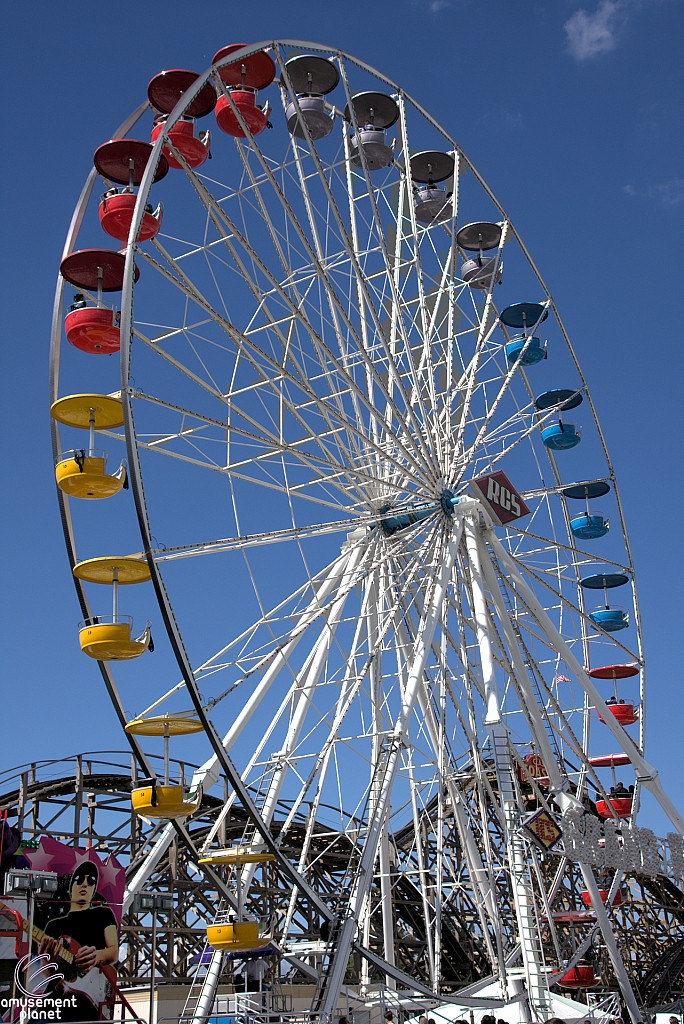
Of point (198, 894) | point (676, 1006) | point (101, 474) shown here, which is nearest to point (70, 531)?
point (101, 474)

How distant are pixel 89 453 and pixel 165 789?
4.06 m

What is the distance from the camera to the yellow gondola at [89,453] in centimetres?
1330

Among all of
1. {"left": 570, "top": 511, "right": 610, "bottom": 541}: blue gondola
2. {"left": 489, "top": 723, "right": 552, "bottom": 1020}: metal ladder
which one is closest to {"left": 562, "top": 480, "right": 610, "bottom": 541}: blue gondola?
{"left": 570, "top": 511, "right": 610, "bottom": 541}: blue gondola

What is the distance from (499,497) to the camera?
17.7 meters

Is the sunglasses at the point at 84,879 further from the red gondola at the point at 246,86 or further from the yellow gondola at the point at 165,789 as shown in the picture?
the red gondola at the point at 246,86

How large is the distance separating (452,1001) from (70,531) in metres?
8.03

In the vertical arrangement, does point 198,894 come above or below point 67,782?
below

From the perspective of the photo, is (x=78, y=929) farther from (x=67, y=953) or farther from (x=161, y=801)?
(x=161, y=801)

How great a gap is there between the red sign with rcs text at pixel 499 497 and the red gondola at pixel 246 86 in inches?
245

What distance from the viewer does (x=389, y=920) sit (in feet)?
56.2

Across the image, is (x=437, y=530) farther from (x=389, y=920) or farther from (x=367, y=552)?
(x=389, y=920)

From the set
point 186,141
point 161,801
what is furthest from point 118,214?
point 161,801

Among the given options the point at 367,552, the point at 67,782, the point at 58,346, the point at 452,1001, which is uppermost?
the point at 58,346

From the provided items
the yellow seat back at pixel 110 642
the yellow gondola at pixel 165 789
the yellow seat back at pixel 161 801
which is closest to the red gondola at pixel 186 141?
the yellow seat back at pixel 110 642
